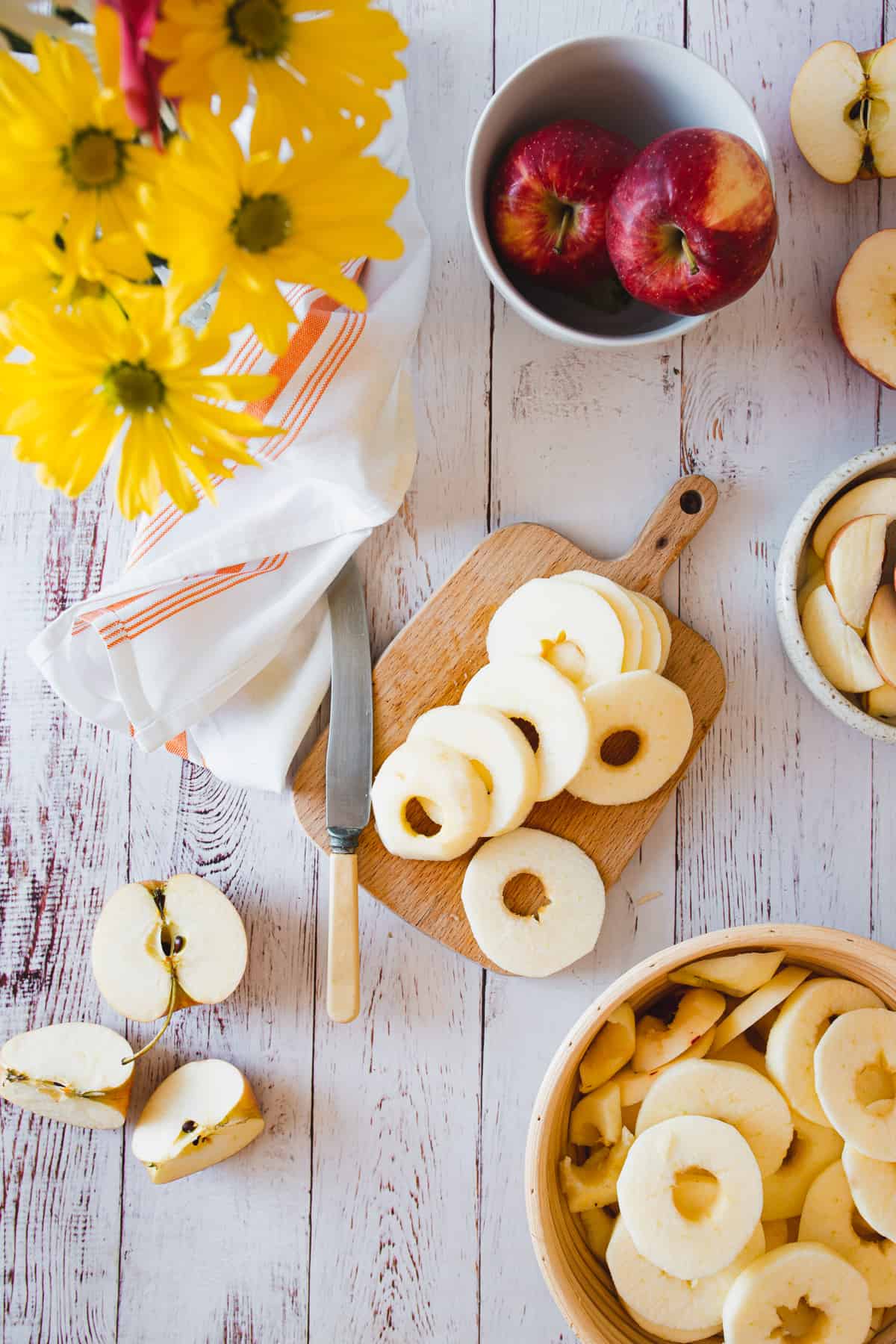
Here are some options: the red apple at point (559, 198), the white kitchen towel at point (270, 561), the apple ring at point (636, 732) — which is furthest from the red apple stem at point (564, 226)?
the apple ring at point (636, 732)

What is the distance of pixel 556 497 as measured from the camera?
896mm

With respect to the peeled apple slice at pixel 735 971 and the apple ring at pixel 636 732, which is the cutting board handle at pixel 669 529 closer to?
the apple ring at pixel 636 732

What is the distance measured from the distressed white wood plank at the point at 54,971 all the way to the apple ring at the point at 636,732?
0.41 m

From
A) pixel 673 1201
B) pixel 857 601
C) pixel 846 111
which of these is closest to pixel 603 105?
pixel 846 111

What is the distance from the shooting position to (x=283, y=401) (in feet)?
2.57

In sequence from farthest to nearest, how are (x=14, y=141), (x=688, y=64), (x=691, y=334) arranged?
(x=691, y=334) → (x=688, y=64) → (x=14, y=141)

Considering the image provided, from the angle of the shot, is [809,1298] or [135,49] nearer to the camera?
[135,49]

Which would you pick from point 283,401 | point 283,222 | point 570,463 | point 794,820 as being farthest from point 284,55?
point 794,820

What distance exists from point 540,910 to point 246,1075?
0.30 meters

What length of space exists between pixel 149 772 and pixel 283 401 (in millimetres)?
353

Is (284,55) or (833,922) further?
(833,922)

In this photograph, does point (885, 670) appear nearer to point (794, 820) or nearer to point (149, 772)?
point (794, 820)

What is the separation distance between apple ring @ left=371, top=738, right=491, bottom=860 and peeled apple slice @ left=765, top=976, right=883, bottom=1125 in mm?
289

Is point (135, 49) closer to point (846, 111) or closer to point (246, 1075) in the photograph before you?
point (846, 111)
